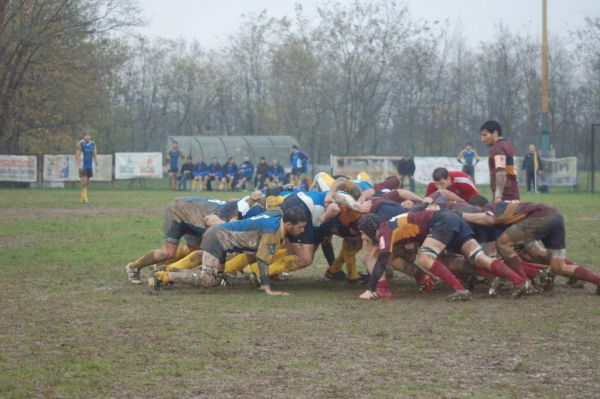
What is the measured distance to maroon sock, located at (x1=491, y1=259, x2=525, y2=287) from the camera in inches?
389

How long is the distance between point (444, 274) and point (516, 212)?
3.97 feet

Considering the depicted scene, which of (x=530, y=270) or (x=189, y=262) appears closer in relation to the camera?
(x=530, y=270)

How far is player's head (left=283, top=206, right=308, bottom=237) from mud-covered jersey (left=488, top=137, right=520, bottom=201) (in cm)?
307

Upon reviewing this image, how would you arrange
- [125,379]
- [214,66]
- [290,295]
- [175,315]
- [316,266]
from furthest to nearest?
[214,66], [316,266], [290,295], [175,315], [125,379]

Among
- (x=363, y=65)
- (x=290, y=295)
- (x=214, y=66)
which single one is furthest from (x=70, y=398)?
(x=214, y=66)

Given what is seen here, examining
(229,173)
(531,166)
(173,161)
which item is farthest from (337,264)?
(229,173)

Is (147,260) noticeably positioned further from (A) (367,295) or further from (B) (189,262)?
(A) (367,295)

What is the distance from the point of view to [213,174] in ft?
138

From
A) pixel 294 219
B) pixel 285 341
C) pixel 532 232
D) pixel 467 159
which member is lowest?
pixel 285 341

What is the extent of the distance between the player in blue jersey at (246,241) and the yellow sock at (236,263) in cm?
62

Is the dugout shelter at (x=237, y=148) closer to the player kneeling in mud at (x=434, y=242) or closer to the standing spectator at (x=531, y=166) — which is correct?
the standing spectator at (x=531, y=166)

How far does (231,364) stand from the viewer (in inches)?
265

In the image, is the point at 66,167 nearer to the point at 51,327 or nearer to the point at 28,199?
the point at 28,199

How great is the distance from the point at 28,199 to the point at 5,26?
45.2ft
